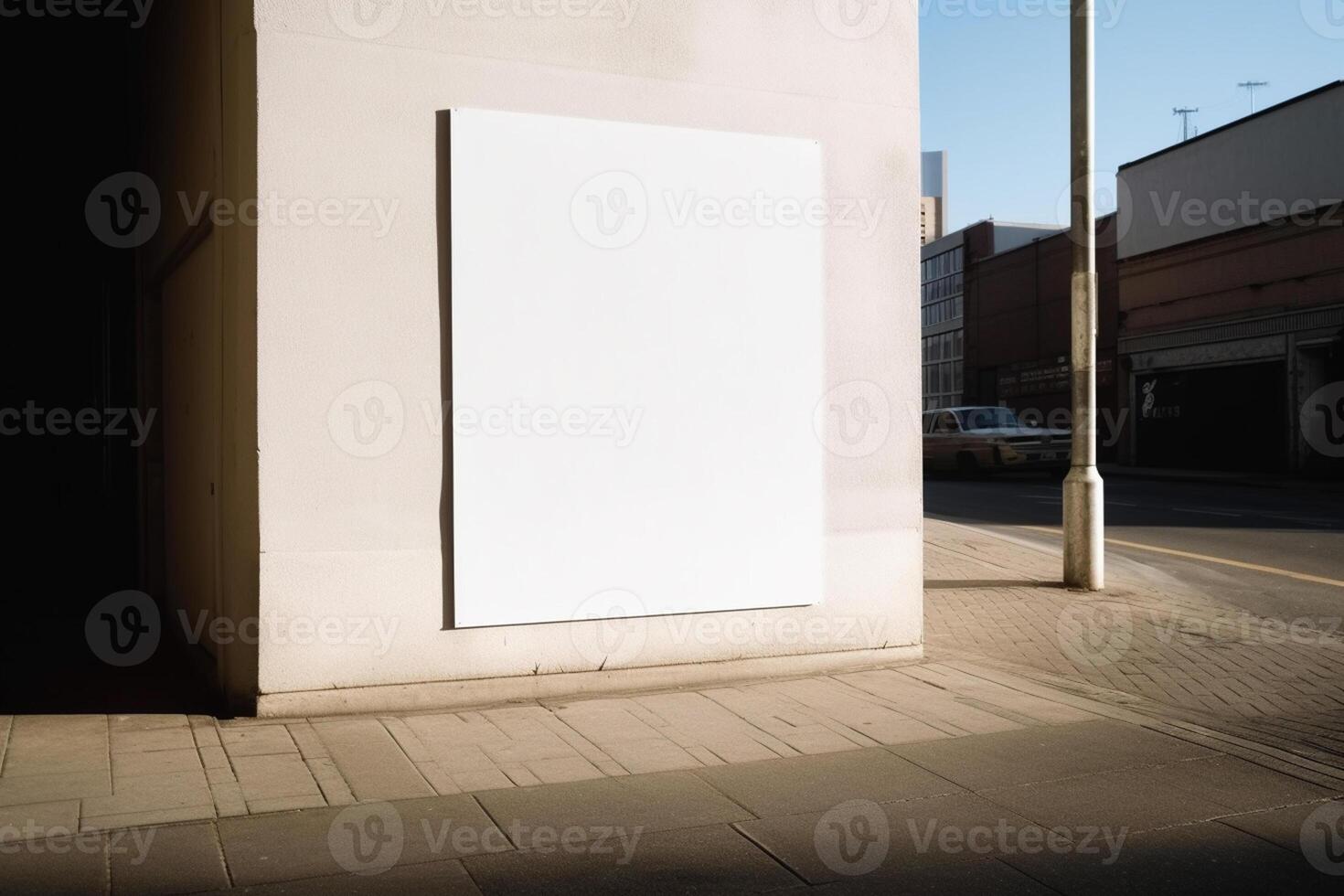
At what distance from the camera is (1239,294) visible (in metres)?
30.8

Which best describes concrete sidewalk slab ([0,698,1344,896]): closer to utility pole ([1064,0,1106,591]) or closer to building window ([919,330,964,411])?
utility pole ([1064,0,1106,591])

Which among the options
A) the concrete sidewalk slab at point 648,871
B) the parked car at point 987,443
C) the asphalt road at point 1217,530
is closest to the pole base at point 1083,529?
the asphalt road at point 1217,530

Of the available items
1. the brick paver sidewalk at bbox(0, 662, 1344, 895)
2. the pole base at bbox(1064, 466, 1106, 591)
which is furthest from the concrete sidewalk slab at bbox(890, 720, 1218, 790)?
the pole base at bbox(1064, 466, 1106, 591)

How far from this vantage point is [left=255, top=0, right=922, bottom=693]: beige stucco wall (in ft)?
18.4

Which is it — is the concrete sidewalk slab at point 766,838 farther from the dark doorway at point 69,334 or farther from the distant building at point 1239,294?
the distant building at point 1239,294

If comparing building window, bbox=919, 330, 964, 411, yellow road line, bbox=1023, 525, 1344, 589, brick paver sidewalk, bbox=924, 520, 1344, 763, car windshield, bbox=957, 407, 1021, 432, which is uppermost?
building window, bbox=919, 330, 964, 411

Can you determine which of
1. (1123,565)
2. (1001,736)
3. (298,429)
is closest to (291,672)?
(298,429)

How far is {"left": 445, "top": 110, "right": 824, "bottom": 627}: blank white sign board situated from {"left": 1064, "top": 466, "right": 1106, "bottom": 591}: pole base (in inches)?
163

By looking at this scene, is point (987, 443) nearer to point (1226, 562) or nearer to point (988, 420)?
point (988, 420)

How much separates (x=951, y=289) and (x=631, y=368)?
47.4 m

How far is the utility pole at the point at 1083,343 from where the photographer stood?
33.2ft

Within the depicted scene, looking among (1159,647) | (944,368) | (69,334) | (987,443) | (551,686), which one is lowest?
(1159,647)

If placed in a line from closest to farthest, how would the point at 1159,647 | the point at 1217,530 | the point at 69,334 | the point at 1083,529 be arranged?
1. the point at 1159,647
2. the point at 1083,529
3. the point at 69,334
4. the point at 1217,530

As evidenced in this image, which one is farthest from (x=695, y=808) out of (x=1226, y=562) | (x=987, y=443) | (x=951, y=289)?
(x=951, y=289)
